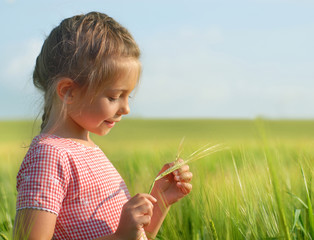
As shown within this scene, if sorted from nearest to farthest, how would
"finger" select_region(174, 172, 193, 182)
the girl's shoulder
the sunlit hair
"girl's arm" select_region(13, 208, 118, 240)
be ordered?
"girl's arm" select_region(13, 208, 118, 240) < the girl's shoulder < the sunlit hair < "finger" select_region(174, 172, 193, 182)

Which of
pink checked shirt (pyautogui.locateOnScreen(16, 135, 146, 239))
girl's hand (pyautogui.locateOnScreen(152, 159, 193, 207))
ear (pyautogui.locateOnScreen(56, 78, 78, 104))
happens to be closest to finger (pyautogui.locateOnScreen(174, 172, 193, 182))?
girl's hand (pyautogui.locateOnScreen(152, 159, 193, 207))

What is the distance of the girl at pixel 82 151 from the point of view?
1194 mm

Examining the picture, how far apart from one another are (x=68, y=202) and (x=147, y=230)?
359mm

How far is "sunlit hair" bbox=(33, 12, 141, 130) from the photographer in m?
1.37

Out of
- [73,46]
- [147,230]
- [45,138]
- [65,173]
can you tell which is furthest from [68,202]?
[73,46]

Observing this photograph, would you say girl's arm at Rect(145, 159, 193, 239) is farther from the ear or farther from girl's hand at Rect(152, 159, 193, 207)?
the ear

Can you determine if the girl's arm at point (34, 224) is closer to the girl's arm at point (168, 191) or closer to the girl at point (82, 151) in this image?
the girl at point (82, 151)

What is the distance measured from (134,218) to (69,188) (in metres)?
0.22

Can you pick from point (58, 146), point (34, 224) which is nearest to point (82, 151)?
point (58, 146)

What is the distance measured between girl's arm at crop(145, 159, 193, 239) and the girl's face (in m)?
0.26

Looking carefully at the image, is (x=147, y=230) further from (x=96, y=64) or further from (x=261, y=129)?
(x=261, y=129)

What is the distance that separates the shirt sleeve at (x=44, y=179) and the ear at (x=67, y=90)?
176 millimetres

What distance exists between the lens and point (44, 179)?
1210 millimetres

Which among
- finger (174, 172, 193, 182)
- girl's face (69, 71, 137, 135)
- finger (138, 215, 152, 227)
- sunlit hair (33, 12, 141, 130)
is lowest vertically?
finger (138, 215, 152, 227)
